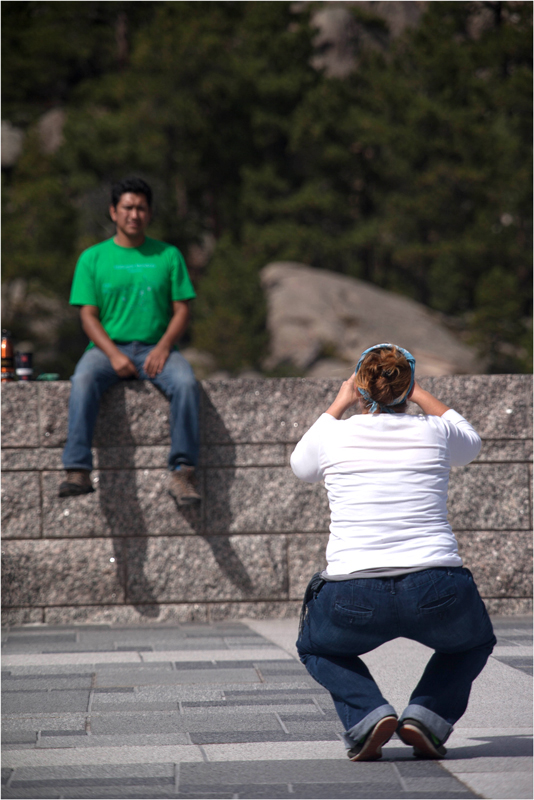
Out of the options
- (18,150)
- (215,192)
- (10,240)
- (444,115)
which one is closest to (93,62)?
(18,150)

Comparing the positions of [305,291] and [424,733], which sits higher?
[305,291]

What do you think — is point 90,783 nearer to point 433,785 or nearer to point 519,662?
point 433,785

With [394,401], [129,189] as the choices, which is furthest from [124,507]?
[394,401]

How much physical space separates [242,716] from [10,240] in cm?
2649

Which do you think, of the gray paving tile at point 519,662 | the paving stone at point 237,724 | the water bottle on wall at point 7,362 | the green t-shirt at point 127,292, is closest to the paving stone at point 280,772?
the paving stone at point 237,724

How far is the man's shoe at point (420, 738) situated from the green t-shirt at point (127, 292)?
315 centimetres

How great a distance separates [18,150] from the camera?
39.9 metres

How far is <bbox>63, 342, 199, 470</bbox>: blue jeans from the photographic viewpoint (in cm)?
523

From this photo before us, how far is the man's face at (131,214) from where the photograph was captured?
5684 millimetres

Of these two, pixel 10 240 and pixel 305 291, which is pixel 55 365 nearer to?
pixel 10 240

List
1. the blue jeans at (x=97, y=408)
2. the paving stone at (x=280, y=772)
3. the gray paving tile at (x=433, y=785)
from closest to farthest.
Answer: the gray paving tile at (x=433, y=785) → the paving stone at (x=280, y=772) → the blue jeans at (x=97, y=408)

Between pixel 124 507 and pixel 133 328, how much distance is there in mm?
1021

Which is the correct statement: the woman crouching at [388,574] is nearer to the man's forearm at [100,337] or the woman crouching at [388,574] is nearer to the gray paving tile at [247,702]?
the gray paving tile at [247,702]

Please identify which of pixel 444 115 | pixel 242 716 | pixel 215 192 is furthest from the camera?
pixel 215 192
